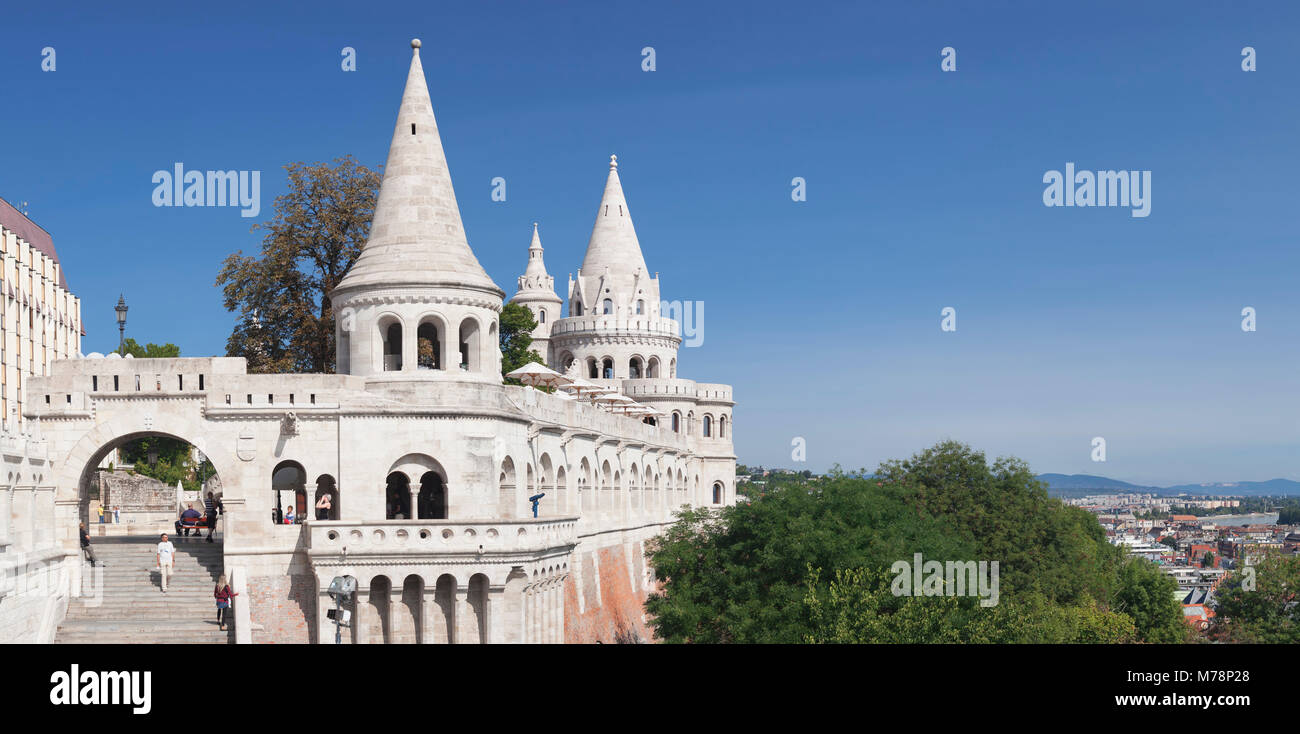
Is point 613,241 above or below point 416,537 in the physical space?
above

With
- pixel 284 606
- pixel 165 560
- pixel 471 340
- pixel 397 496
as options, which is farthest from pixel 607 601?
pixel 165 560

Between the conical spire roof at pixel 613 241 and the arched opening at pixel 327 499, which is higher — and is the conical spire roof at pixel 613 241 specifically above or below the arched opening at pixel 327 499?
above

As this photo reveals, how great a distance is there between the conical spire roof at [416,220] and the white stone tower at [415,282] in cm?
3

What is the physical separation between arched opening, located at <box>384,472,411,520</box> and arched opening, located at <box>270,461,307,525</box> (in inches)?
86.4

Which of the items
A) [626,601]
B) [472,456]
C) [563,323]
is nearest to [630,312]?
[563,323]

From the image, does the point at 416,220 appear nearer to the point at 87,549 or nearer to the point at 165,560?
the point at 165,560

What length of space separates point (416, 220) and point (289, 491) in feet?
53.4

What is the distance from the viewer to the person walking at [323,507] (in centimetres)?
3134

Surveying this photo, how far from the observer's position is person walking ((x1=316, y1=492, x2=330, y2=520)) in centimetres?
3134

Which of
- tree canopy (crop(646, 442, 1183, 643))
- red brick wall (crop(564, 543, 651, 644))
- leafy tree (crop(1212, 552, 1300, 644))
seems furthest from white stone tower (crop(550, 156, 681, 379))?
leafy tree (crop(1212, 552, 1300, 644))

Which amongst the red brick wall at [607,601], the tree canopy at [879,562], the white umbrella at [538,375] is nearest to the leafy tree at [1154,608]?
the tree canopy at [879,562]

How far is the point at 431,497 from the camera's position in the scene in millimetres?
35000

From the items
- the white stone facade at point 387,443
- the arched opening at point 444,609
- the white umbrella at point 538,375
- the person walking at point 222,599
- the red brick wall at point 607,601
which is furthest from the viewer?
the white umbrella at point 538,375

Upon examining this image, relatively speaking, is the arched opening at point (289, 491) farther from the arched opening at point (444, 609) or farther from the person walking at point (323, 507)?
the arched opening at point (444, 609)
